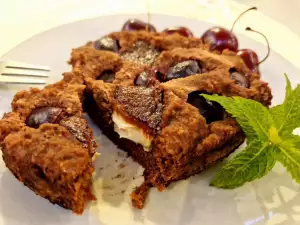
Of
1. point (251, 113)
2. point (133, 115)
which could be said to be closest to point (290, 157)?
point (251, 113)

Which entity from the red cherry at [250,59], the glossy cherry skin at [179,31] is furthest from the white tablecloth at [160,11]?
the glossy cherry skin at [179,31]

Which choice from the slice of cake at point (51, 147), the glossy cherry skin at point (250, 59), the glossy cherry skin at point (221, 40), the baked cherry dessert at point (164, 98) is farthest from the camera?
the glossy cherry skin at point (221, 40)

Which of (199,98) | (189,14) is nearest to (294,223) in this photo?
(199,98)

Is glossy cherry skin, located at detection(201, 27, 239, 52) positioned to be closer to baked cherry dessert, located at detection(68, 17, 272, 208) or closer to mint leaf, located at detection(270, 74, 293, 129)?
baked cherry dessert, located at detection(68, 17, 272, 208)

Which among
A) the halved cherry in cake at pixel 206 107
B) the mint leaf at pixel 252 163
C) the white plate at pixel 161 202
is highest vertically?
the halved cherry in cake at pixel 206 107

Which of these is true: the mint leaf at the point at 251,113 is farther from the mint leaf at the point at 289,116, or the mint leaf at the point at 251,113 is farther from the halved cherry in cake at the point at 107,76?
the halved cherry in cake at the point at 107,76

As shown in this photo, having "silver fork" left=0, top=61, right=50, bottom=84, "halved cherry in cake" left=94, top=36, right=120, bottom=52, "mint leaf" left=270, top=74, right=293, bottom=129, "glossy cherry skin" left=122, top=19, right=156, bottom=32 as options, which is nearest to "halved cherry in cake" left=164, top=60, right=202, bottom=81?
"halved cherry in cake" left=94, top=36, right=120, bottom=52

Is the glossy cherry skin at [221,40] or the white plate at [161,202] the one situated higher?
the glossy cherry skin at [221,40]

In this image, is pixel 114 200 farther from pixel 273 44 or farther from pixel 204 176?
pixel 273 44
